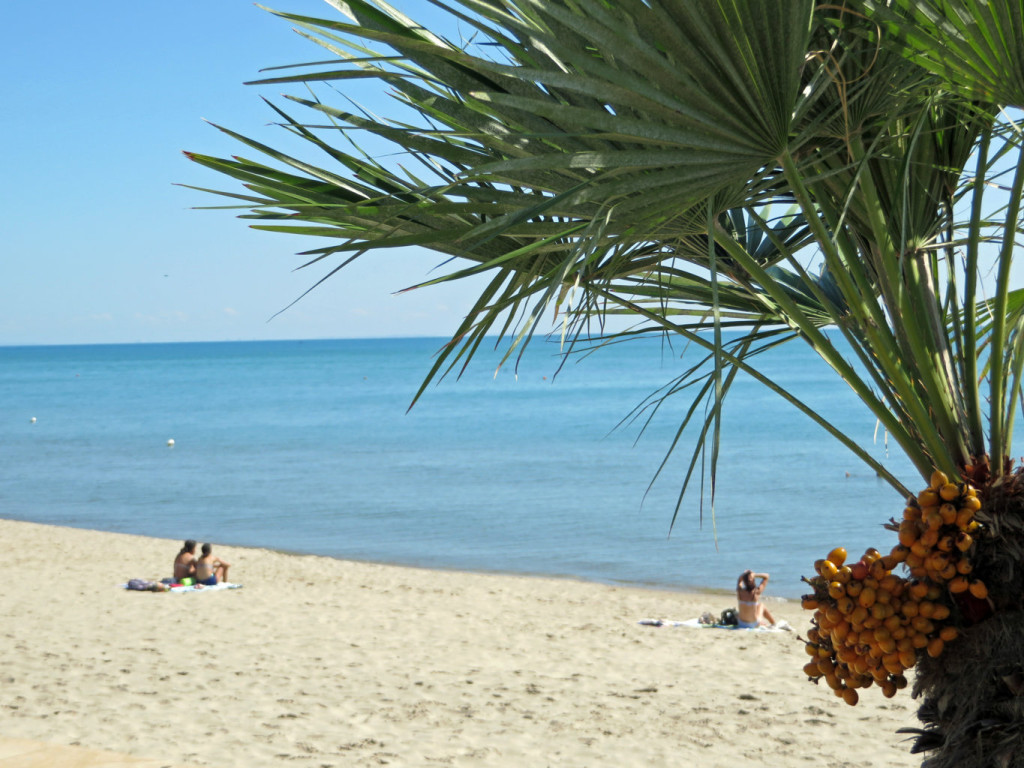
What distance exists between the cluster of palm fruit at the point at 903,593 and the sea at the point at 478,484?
0.47 meters

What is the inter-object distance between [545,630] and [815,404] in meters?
41.1

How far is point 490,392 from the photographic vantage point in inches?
2466

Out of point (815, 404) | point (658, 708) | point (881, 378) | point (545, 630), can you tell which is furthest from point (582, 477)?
point (815, 404)

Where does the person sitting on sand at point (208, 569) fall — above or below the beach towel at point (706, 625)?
below

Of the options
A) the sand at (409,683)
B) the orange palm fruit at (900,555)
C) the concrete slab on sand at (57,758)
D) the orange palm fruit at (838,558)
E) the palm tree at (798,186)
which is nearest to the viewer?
the palm tree at (798,186)

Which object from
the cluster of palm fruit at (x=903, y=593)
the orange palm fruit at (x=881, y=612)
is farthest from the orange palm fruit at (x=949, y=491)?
the orange palm fruit at (x=881, y=612)

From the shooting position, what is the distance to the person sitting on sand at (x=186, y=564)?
1091 centimetres

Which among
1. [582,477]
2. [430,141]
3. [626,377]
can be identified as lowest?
[582,477]

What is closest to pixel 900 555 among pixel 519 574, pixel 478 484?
pixel 519 574

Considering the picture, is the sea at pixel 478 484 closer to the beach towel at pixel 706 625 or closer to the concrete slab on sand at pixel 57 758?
the beach towel at pixel 706 625

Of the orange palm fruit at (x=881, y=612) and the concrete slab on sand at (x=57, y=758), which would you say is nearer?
the orange palm fruit at (x=881, y=612)

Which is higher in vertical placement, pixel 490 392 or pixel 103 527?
pixel 490 392

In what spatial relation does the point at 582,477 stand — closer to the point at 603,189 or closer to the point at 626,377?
the point at 603,189

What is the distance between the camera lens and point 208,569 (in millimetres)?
11039
